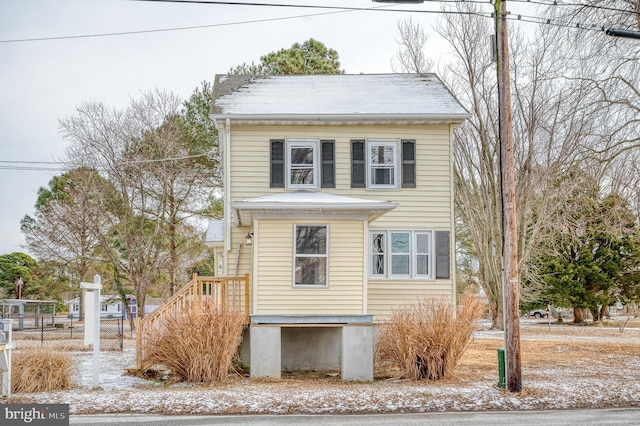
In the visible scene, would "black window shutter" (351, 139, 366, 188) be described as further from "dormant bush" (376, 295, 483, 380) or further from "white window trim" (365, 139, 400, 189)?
"dormant bush" (376, 295, 483, 380)

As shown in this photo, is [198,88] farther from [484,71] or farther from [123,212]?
[484,71]

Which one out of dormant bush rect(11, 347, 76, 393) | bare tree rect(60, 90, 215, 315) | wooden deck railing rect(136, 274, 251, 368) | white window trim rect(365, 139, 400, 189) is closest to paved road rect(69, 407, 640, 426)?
dormant bush rect(11, 347, 76, 393)

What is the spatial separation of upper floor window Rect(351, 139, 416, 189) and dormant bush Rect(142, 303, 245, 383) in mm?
5660

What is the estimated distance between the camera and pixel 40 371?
12.2m

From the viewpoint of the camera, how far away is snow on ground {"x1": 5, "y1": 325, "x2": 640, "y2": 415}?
1092 cm

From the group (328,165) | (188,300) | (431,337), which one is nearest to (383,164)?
(328,165)

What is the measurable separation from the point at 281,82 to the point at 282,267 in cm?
708

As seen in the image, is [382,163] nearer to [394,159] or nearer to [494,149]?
[394,159]

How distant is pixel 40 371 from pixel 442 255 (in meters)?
9.79

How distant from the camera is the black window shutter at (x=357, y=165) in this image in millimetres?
17344

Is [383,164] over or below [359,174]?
over

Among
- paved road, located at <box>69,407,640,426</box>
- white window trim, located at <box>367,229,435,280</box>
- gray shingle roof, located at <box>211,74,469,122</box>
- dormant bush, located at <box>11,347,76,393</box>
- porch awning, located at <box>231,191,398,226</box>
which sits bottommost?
paved road, located at <box>69,407,640,426</box>

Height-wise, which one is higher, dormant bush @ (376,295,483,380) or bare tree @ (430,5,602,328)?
bare tree @ (430,5,602,328)

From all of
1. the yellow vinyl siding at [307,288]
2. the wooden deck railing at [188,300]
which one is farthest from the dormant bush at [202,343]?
the yellow vinyl siding at [307,288]
